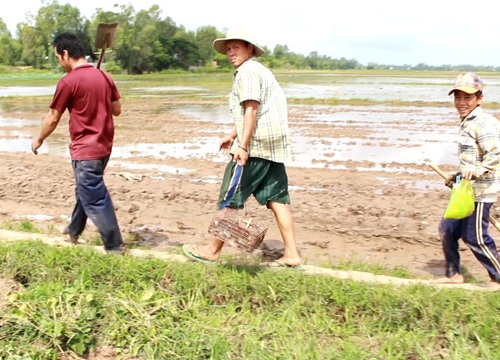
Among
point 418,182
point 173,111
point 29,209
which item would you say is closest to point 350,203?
point 418,182

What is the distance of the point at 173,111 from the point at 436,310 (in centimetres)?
1328

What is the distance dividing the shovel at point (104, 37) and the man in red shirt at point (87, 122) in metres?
0.41

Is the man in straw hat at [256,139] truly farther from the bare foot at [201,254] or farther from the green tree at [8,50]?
the green tree at [8,50]

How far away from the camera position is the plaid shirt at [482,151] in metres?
3.29

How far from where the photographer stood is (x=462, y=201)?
3.32 meters

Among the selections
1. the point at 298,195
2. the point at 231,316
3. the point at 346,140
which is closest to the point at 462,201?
the point at 231,316

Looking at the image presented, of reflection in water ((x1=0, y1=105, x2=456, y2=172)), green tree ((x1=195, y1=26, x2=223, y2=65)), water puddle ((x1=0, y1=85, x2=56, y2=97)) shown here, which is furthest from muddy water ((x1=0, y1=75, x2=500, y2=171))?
green tree ((x1=195, y1=26, x2=223, y2=65))

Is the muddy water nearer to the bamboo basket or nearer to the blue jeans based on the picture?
the blue jeans

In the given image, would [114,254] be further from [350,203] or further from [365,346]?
[350,203]

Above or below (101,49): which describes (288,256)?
below

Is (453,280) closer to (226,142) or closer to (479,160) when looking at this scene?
(479,160)

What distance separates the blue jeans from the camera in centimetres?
399

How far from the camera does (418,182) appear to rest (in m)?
6.79

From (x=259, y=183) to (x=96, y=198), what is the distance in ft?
4.22
